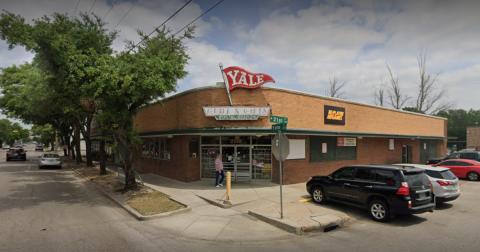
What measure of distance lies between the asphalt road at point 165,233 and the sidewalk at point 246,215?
351 mm

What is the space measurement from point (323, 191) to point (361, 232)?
8.98 feet

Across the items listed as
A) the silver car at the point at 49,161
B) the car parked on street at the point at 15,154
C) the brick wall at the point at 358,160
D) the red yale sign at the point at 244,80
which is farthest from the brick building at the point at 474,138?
the car parked on street at the point at 15,154

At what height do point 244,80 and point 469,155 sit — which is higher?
point 244,80

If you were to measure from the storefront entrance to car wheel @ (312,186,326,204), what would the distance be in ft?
13.7

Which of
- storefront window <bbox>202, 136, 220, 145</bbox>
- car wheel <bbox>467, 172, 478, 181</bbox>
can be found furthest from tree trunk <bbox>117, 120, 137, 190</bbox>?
car wheel <bbox>467, 172, 478, 181</bbox>

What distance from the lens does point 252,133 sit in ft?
41.8

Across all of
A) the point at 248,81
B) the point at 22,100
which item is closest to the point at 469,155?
the point at 248,81

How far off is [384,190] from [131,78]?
9.77m

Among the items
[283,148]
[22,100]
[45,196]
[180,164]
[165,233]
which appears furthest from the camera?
[22,100]

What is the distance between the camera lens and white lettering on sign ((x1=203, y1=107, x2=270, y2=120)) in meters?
13.0

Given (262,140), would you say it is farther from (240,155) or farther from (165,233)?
(165,233)

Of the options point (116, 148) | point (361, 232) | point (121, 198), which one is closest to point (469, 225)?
point (361, 232)

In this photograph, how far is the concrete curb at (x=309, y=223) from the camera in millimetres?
7188

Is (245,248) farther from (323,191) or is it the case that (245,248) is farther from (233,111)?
(233,111)
